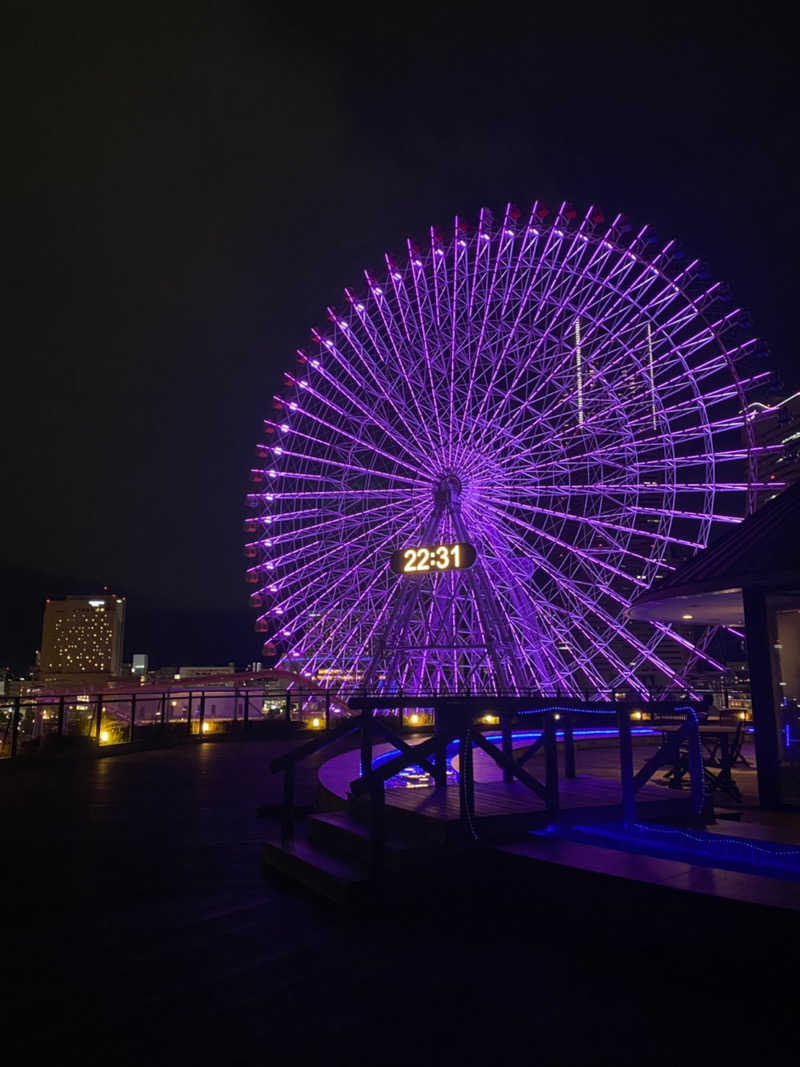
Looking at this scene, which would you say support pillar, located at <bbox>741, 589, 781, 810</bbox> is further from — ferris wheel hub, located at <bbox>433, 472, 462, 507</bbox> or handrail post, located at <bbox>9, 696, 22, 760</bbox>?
ferris wheel hub, located at <bbox>433, 472, 462, 507</bbox>

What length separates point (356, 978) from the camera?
4.47m

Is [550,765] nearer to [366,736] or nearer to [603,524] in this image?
[366,736]

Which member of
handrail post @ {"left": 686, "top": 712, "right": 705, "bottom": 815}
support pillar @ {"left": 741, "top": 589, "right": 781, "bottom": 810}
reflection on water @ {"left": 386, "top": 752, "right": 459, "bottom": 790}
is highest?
support pillar @ {"left": 741, "top": 589, "right": 781, "bottom": 810}

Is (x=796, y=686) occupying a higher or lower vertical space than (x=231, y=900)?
higher

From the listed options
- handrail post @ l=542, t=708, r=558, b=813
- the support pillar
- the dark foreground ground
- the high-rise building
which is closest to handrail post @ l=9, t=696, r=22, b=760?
the dark foreground ground

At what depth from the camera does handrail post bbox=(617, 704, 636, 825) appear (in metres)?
6.98

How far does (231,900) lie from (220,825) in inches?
121

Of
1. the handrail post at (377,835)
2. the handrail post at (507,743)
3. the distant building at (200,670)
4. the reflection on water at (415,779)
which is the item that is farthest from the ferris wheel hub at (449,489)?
the distant building at (200,670)

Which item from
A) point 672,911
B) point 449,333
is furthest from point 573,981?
point 449,333

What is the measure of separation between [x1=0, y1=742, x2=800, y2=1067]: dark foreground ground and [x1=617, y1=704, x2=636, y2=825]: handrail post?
1.80 m

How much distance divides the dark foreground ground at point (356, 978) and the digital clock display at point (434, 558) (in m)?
15.7

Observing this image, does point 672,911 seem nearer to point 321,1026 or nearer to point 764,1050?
point 764,1050

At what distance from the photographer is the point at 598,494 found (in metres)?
21.7

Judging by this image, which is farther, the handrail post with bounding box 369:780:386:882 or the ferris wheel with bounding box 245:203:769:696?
the ferris wheel with bounding box 245:203:769:696
